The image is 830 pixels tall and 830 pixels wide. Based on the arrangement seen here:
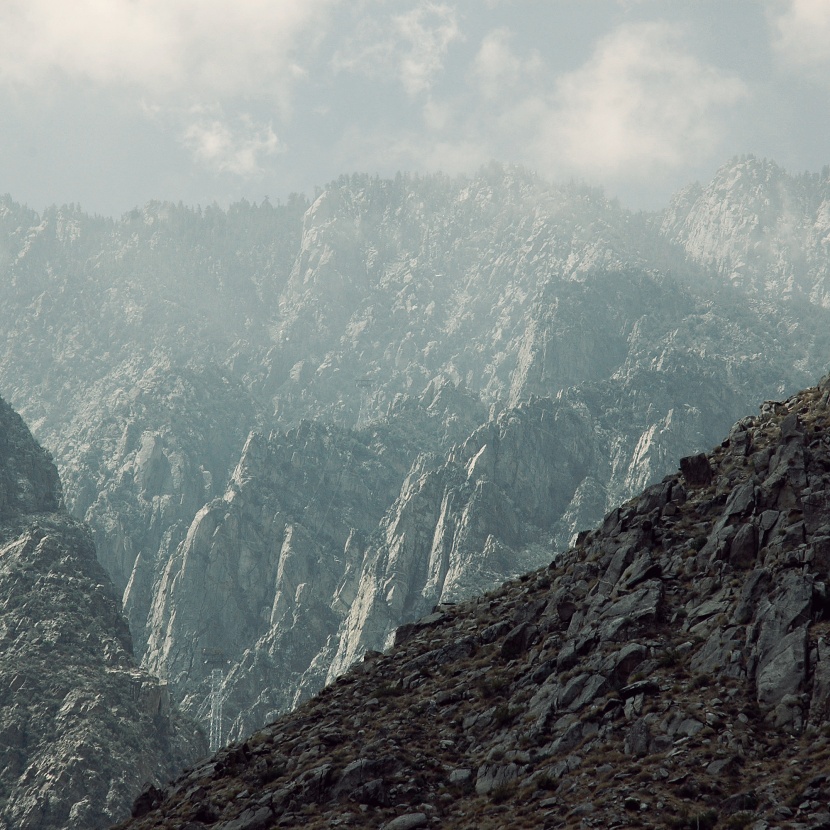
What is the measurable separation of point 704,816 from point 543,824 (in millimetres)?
6095

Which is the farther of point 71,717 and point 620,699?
point 71,717

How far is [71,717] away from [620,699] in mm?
136926

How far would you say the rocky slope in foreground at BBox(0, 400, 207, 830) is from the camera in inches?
6019

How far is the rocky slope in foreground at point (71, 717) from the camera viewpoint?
153 meters

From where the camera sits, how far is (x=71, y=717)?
541 ft

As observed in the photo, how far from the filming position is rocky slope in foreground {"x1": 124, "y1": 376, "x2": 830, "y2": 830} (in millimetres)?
40500

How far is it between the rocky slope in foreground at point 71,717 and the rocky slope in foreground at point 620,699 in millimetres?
103300

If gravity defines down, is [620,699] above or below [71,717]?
below

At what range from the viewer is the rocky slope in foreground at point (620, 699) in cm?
4050

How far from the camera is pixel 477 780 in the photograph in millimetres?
46625

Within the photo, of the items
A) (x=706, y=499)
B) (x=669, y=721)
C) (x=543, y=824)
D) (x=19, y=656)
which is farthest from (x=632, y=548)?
(x=19, y=656)

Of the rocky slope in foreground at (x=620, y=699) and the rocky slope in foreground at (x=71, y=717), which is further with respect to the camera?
the rocky slope in foreground at (x=71, y=717)

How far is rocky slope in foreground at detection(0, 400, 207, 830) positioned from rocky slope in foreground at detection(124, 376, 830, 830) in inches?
4067

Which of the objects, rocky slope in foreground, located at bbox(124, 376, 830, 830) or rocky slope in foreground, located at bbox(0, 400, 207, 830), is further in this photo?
rocky slope in foreground, located at bbox(0, 400, 207, 830)
